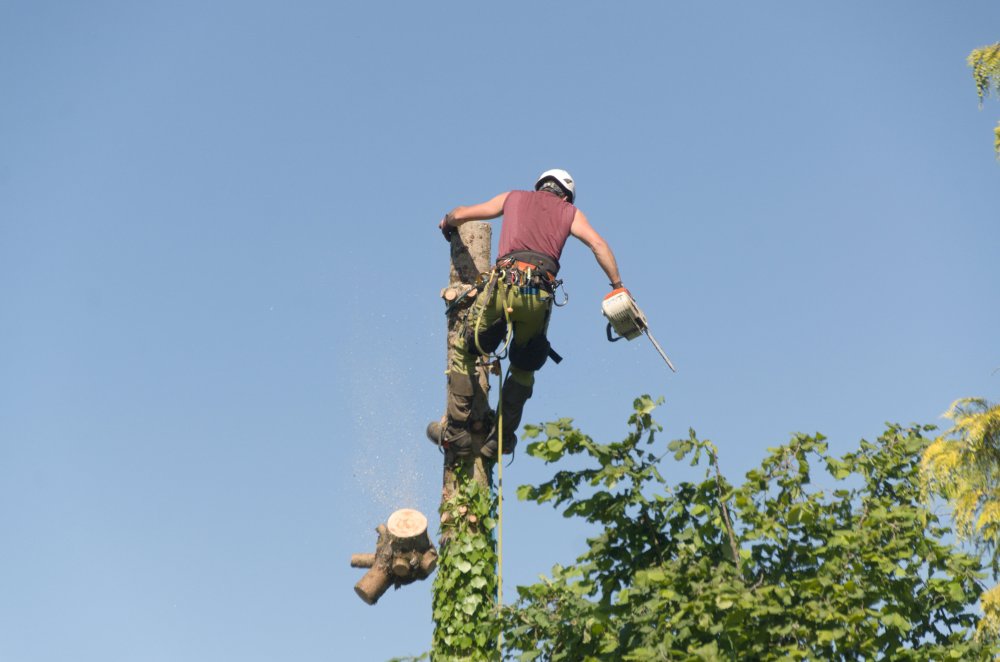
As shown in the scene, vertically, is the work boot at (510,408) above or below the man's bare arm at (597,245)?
below

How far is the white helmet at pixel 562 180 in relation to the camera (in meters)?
8.80

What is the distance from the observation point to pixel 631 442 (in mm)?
6996

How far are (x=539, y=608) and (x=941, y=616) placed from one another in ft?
7.48

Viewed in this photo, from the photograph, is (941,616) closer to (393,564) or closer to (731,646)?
(731,646)

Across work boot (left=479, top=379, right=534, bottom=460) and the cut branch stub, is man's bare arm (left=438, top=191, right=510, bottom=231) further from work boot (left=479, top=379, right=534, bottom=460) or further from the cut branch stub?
the cut branch stub

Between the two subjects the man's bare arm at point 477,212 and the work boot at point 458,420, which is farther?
the man's bare arm at point 477,212

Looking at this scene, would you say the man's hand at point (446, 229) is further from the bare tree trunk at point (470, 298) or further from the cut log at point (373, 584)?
the cut log at point (373, 584)

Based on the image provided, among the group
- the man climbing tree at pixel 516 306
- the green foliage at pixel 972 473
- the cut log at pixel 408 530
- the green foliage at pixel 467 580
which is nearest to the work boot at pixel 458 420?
the man climbing tree at pixel 516 306

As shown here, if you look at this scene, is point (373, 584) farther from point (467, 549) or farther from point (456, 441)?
point (456, 441)

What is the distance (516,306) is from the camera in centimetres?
812

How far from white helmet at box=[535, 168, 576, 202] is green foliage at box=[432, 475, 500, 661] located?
220cm

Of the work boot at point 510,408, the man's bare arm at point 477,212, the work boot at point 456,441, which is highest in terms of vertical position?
the man's bare arm at point 477,212

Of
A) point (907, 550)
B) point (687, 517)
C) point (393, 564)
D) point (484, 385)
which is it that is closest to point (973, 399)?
point (907, 550)

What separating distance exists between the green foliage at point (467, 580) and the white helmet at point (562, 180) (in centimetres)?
220
